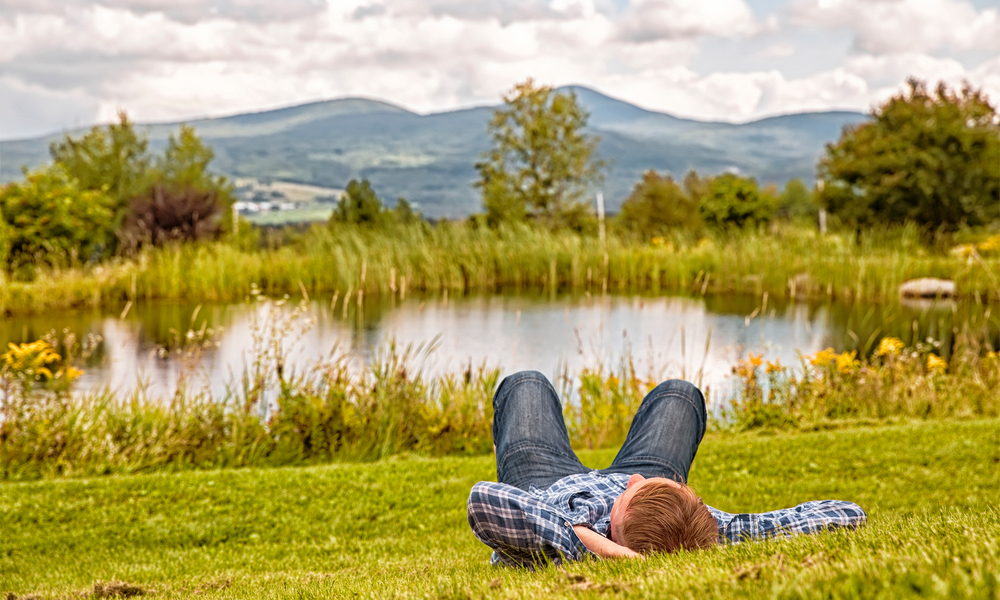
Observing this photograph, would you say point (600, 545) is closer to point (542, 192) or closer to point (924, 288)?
point (924, 288)

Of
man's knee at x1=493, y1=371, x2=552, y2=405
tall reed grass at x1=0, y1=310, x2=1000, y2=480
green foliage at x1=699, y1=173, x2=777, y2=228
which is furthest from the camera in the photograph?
green foliage at x1=699, y1=173, x2=777, y2=228

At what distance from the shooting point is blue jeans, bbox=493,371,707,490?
2.89 m

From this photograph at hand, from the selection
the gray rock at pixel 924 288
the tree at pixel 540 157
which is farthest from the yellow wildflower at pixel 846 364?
the tree at pixel 540 157

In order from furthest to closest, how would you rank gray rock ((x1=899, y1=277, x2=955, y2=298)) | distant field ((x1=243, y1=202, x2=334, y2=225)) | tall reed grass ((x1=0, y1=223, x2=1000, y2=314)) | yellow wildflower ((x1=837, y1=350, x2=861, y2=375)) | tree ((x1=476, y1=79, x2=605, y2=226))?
distant field ((x1=243, y1=202, x2=334, y2=225))
tree ((x1=476, y1=79, x2=605, y2=226))
tall reed grass ((x1=0, y1=223, x2=1000, y2=314))
gray rock ((x1=899, y1=277, x2=955, y2=298))
yellow wildflower ((x1=837, y1=350, x2=861, y2=375))

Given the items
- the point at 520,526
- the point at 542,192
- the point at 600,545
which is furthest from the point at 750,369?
the point at 542,192

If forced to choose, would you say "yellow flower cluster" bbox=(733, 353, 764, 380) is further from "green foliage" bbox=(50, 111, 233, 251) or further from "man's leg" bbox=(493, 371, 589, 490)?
"green foliage" bbox=(50, 111, 233, 251)

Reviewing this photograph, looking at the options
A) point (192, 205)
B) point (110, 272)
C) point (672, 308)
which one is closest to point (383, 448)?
point (672, 308)

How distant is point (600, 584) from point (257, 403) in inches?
200

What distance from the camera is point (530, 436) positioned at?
297 centimetres

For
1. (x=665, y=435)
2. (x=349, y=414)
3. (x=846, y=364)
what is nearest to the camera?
(x=665, y=435)

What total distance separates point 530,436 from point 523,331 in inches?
297

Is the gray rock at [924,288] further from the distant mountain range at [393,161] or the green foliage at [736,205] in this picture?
the distant mountain range at [393,161]

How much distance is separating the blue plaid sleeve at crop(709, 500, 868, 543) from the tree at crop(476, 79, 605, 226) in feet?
57.7

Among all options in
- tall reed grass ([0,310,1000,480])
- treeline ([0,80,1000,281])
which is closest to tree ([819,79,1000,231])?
treeline ([0,80,1000,281])
